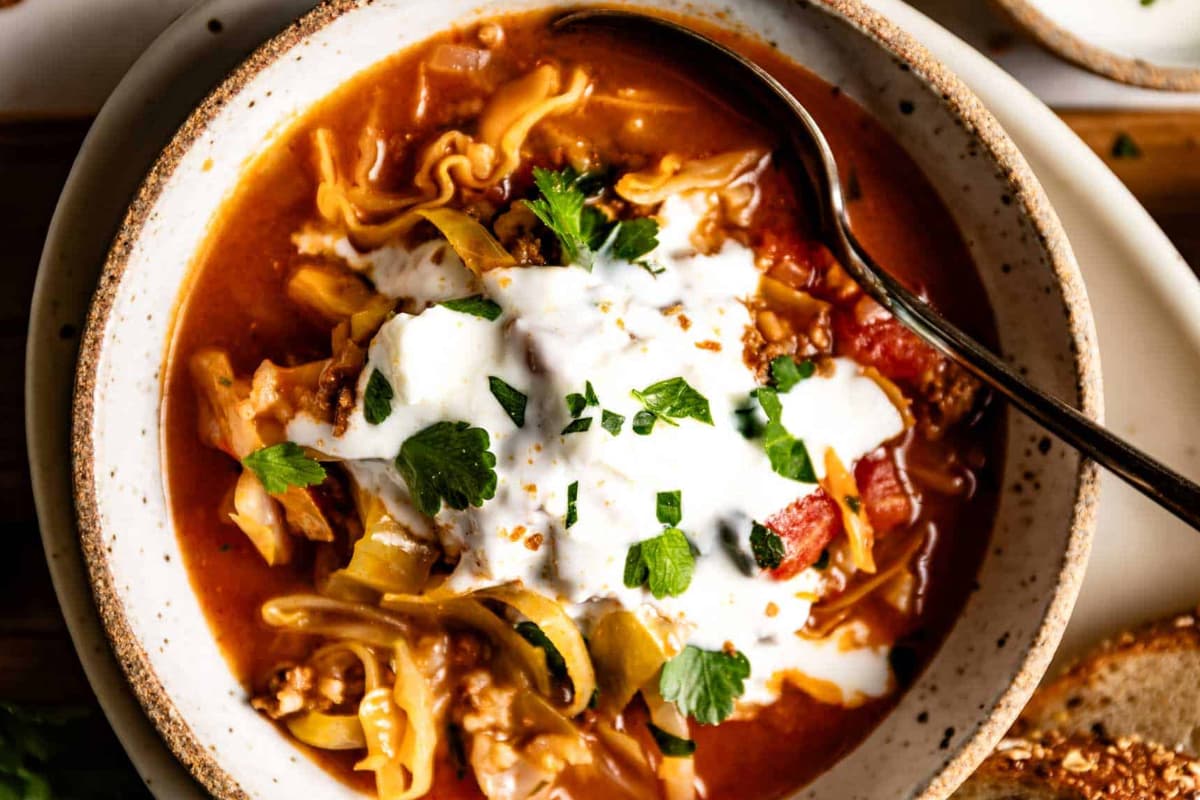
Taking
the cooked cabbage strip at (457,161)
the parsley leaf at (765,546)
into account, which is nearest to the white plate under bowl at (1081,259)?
the cooked cabbage strip at (457,161)

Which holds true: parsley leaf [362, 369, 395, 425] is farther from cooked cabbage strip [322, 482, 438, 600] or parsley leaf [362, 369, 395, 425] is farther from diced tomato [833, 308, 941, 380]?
diced tomato [833, 308, 941, 380]

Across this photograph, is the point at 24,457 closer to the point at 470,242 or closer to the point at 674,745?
the point at 470,242

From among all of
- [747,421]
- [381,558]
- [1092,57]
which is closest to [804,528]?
[747,421]

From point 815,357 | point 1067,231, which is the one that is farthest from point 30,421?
point 1067,231

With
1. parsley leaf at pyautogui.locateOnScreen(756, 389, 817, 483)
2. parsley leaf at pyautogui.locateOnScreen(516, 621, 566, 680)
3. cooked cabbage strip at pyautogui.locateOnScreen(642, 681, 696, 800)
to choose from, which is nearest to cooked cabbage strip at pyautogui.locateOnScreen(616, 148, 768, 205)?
parsley leaf at pyautogui.locateOnScreen(756, 389, 817, 483)

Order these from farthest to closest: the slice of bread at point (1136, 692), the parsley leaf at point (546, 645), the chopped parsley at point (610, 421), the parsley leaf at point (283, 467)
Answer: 1. the slice of bread at point (1136, 692)
2. the parsley leaf at point (546, 645)
3. the parsley leaf at point (283, 467)
4. the chopped parsley at point (610, 421)

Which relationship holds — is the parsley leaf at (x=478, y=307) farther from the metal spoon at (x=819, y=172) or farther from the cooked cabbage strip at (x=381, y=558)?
the metal spoon at (x=819, y=172)
